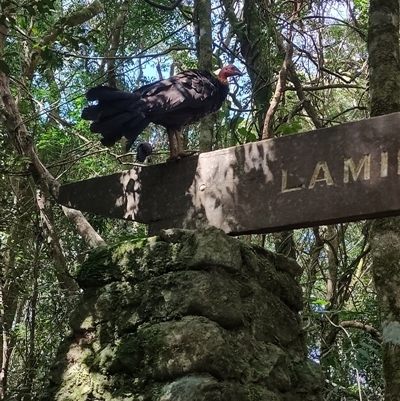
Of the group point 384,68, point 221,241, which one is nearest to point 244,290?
point 221,241

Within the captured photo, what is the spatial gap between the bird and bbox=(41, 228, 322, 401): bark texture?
55 centimetres

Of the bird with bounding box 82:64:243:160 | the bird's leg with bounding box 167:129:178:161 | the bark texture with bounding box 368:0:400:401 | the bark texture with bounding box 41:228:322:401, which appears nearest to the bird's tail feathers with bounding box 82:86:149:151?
the bird with bounding box 82:64:243:160

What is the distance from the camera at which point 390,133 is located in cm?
216

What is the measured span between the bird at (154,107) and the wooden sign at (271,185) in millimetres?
193

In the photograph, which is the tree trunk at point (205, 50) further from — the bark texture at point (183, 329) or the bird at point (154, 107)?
the bark texture at point (183, 329)

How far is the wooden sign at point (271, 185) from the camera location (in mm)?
2160

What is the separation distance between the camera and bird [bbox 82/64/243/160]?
8.27ft

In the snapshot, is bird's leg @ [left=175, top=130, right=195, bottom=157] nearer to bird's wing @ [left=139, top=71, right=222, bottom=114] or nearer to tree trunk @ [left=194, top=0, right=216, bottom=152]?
bird's wing @ [left=139, top=71, right=222, bottom=114]

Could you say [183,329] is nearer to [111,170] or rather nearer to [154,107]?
[154,107]

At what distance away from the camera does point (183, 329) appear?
1.94 metres

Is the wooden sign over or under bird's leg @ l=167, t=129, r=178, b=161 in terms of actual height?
under

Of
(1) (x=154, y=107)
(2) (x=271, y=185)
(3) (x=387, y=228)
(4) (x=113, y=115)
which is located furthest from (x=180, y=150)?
(3) (x=387, y=228)

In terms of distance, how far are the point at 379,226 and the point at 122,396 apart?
177 centimetres

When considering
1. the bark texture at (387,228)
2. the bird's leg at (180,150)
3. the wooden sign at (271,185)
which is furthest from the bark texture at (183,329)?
the bark texture at (387,228)
